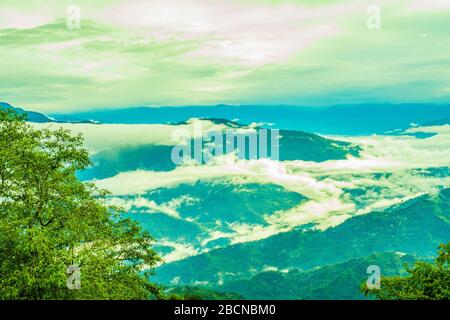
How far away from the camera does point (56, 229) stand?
50.9 metres

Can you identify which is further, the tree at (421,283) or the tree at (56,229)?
the tree at (421,283)

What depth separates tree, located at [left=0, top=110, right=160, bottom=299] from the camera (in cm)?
4403

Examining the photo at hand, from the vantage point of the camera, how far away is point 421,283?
52.3m

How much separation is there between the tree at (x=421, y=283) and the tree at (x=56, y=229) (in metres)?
21.8

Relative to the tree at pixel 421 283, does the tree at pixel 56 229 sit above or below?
above

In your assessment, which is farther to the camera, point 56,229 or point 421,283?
point 421,283

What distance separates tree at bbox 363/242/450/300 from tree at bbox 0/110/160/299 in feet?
71.7

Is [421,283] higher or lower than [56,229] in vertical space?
lower

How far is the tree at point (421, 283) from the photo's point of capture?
48806 mm

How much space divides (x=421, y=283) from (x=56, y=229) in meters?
31.9

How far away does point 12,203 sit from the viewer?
51.7 metres

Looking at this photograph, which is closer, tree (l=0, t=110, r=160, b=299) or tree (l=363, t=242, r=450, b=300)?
tree (l=0, t=110, r=160, b=299)
